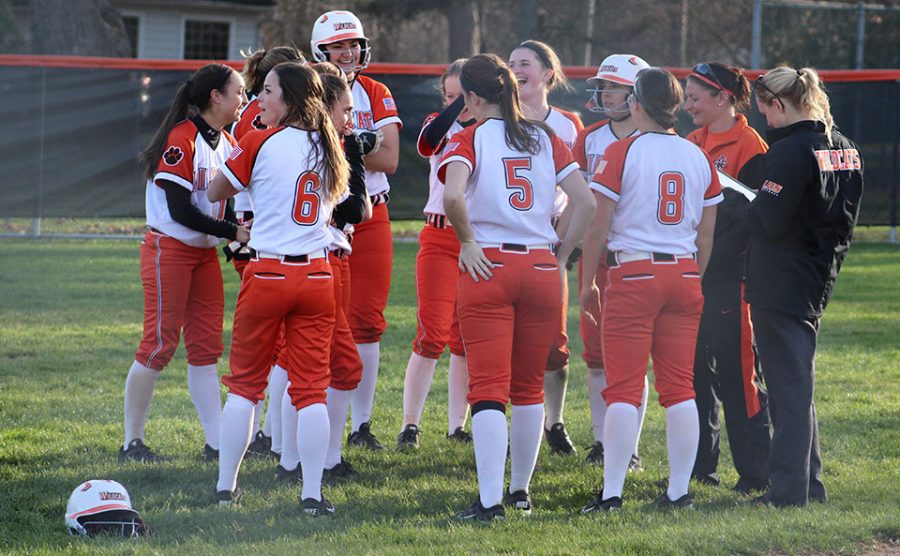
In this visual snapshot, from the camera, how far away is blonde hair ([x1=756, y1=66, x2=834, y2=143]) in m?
5.07

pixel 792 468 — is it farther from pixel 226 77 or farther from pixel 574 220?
pixel 226 77

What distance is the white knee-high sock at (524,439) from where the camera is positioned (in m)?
5.03

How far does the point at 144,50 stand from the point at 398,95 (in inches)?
743

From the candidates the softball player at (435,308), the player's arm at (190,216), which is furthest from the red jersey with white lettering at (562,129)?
the player's arm at (190,216)

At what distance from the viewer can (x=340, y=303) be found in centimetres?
553

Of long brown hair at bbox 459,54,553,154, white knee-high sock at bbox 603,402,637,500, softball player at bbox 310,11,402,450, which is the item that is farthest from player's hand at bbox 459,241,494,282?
softball player at bbox 310,11,402,450

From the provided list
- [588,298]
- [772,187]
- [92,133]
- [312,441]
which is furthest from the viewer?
[92,133]

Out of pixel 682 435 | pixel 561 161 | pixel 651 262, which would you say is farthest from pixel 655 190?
pixel 682 435

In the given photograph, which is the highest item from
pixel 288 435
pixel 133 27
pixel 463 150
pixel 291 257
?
pixel 133 27

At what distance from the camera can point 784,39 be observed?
23781mm

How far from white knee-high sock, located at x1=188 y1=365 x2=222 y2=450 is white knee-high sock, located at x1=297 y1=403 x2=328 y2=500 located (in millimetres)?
1094

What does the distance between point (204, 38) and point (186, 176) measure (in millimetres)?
26752

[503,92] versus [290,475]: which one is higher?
[503,92]

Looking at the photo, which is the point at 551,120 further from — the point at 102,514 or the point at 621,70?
the point at 102,514
